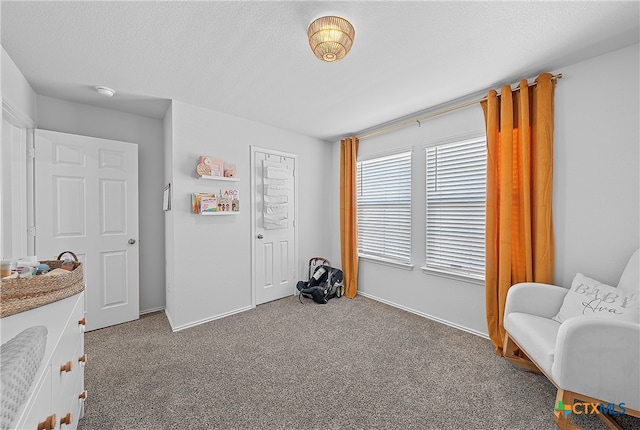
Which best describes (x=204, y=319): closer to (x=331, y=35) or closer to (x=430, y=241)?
(x=430, y=241)

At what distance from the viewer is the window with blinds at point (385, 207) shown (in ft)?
11.1

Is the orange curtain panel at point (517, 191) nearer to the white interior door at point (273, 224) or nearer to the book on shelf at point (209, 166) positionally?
the white interior door at point (273, 224)

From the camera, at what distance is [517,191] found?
234 cm

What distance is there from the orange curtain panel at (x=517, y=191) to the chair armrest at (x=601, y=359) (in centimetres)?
82

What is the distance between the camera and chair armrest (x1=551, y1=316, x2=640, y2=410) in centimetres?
138

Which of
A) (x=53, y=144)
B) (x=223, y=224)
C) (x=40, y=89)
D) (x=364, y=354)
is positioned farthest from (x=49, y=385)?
(x=40, y=89)

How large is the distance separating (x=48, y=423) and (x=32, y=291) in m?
0.66

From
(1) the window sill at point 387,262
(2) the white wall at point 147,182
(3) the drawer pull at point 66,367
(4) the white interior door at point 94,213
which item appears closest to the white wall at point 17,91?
(4) the white interior door at point 94,213

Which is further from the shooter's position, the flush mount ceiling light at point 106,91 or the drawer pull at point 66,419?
the flush mount ceiling light at point 106,91

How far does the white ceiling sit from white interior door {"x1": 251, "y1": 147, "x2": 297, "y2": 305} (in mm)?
1011

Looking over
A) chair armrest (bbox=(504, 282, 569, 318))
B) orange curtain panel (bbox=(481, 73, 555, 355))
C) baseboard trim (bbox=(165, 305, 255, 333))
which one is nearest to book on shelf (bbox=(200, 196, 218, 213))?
baseboard trim (bbox=(165, 305, 255, 333))

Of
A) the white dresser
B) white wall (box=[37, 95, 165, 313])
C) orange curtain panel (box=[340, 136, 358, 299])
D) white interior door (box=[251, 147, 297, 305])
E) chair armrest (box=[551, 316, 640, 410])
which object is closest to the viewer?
the white dresser

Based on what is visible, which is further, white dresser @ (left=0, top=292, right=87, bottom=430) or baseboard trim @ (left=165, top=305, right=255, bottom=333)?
baseboard trim @ (left=165, top=305, right=255, bottom=333)

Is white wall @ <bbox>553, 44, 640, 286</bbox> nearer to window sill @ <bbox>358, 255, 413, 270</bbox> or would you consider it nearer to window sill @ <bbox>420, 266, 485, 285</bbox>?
window sill @ <bbox>420, 266, 485, 285</bbox>
